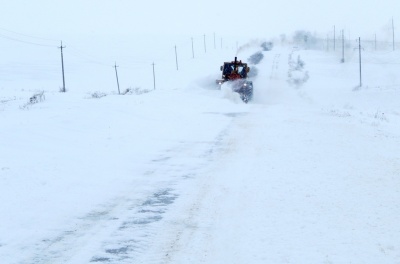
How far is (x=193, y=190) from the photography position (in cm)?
816

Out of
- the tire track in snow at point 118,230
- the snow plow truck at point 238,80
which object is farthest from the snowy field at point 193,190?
the snow plow truck at point 238,80

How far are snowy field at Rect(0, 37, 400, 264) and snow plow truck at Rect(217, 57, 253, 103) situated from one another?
1276 centimetres

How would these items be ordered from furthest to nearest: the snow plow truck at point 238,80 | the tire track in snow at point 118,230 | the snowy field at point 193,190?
the snow plow truck at point 238,80 < the snowy field at point 193,190 < the tire track in snow at point 118,230

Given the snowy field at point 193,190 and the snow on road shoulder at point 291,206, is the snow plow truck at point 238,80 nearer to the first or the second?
the snowy field at point 193,190

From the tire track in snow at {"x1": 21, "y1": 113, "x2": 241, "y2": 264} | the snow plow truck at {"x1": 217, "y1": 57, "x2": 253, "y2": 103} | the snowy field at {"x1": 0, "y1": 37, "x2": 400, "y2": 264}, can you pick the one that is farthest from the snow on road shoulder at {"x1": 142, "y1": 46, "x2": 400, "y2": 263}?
the snow plow truck at {"x1": 217, "y1": 57, "x2": 253, "y2": 103}

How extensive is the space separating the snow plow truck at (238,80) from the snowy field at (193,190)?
41.9 ft

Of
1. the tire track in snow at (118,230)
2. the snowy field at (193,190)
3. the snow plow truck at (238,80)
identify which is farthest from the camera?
the snow plow truck at (238,80)

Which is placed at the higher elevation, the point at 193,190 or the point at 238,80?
the point at 238,80

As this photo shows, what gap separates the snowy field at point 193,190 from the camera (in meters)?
5.57

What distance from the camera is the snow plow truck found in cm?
3023

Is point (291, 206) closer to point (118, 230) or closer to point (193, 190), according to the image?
point (193, 190)

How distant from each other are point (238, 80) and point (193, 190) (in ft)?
75.9

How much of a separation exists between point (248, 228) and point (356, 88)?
54.0m

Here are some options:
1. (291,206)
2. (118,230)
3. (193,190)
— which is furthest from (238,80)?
(118,230)
